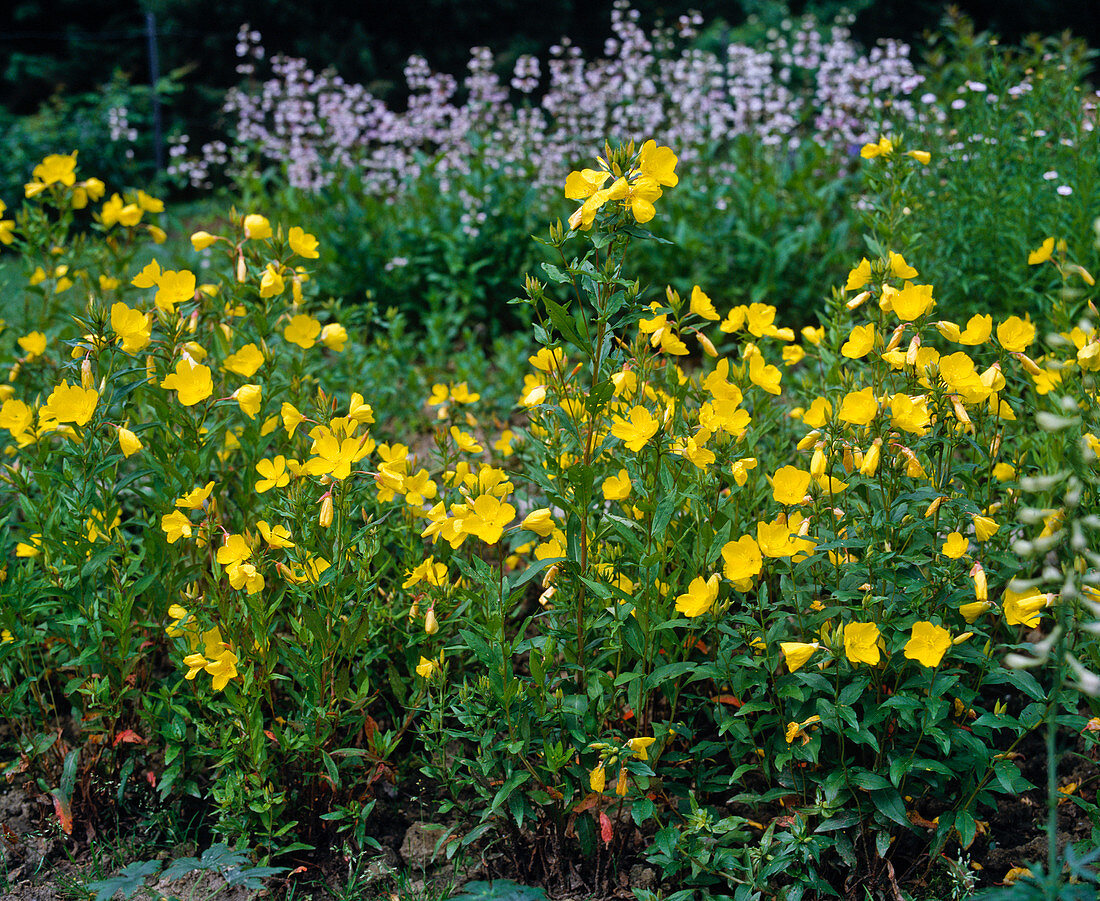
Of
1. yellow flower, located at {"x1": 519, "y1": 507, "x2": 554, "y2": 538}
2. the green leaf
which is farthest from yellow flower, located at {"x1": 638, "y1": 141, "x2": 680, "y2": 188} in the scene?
the green leaf

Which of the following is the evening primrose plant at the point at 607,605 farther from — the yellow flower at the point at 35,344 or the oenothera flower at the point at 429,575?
the yellow flower at the point at 35,344

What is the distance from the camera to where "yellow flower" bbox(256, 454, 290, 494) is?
1.98 m

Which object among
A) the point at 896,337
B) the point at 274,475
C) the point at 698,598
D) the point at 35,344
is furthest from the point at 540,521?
the point at 35,344

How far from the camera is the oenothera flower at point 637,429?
1786 mm

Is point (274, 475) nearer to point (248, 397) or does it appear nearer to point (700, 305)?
point (248, 397)

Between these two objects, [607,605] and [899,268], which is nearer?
[607,605]

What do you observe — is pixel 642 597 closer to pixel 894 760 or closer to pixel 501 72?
pixel 894 760

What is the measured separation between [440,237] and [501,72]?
963 centimetres

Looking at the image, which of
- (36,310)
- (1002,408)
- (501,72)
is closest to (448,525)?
(1002,408)

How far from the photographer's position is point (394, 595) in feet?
7.51

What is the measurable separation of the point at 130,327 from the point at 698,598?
1.47 m

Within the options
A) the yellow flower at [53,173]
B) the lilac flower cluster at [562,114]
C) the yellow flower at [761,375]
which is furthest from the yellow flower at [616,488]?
the lilac flower cluster at [562,114]

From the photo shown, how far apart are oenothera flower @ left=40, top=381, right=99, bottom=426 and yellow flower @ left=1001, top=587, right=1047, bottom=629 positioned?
1.90 metres

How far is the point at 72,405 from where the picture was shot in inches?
77.0
